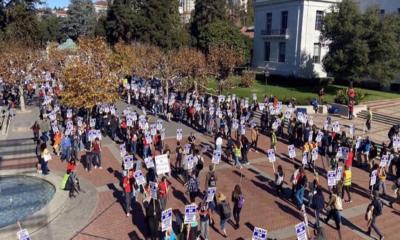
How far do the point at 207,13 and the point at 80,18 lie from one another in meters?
38.2

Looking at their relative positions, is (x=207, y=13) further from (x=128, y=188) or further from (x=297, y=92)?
(x=128, y=188)

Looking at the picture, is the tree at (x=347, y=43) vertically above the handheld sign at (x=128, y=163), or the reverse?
the tree at (x=347, y=43)

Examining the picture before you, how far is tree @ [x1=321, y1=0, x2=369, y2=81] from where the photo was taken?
36781mm

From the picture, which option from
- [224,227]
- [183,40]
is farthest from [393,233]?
[183,40]

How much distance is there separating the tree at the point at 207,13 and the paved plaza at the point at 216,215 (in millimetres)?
44100

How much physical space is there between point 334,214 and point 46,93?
92.3ft

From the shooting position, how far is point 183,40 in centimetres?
6369

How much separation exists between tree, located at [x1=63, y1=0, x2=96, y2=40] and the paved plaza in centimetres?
7338

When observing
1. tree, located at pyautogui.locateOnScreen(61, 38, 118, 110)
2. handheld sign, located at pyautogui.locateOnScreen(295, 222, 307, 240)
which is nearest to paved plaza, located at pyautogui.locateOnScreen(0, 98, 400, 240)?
handheld sign, located at pyautogui.locateOnScreen(295, 222, 307, 240)

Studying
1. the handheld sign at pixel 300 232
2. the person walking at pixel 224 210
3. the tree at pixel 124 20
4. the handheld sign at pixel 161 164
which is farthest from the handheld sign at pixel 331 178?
the tree at pixel 124 20

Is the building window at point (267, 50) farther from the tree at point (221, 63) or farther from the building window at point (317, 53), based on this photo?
the tree at point (221, 63)

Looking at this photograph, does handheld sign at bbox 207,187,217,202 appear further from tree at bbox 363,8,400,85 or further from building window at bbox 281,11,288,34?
building window at bbox 281,11,288,34

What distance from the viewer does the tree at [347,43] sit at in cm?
3678

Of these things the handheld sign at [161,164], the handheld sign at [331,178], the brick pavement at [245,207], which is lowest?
the brick pavement at [245,207]
